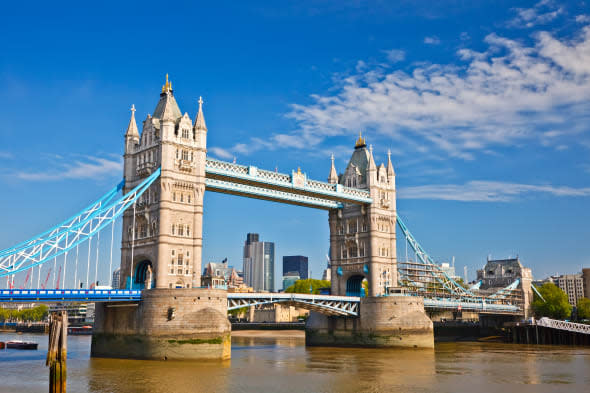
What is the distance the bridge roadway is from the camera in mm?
45969

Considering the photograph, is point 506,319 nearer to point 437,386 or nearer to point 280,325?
point 280,325

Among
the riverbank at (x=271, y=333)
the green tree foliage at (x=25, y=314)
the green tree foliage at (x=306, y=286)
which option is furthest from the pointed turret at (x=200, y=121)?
the green tree foliage at (x=25, y=314)

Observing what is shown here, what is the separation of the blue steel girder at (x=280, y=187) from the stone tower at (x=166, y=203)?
10.7 ft

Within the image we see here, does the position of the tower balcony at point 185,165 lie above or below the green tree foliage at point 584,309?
above

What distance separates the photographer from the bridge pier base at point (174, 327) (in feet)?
165

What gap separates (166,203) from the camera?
57.1 meters

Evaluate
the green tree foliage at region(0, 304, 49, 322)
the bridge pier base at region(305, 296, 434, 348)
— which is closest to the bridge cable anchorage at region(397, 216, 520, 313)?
the bridge pier base at region(305, 296, 434, 348)

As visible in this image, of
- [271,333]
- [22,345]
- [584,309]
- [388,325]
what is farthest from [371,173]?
[271,333]

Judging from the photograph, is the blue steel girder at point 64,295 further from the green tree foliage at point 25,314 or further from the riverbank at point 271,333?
the green tree foliage at point 25,314

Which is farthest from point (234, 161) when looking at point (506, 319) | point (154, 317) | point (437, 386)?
point (506, 319)

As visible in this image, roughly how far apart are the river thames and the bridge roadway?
5048 mm

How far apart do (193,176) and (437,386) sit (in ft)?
102

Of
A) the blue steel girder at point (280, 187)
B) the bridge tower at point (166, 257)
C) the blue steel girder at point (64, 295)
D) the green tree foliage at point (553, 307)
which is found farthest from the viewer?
the green tree foliage at point (553, 307)

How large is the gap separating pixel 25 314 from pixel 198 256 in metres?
127
